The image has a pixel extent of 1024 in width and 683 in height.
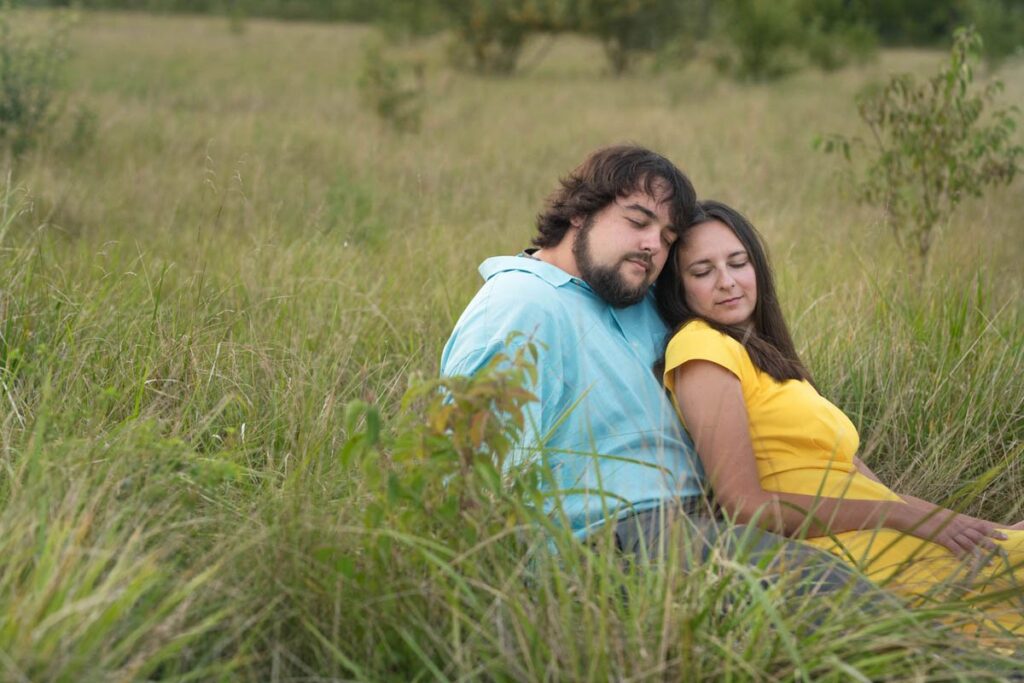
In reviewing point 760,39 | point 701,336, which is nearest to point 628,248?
point 701,336

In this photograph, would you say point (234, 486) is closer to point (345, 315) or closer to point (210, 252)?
point (345, 315)

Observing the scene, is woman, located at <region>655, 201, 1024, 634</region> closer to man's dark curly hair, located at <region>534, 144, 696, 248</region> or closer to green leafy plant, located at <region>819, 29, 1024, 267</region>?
man's dark curly hair, located at <region>534, 144, 696, 248</region>

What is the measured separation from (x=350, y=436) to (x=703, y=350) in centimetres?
106

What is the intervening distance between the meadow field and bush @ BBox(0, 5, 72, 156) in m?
0.26

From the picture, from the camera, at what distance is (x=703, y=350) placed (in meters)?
3.07

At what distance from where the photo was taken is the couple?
2.95 m

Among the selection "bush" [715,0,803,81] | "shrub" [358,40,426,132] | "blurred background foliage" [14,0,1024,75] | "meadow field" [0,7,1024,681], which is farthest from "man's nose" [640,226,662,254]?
"bush" [715,0,803,81]

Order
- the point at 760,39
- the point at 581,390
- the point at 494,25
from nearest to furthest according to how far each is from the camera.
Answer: the point at 581,390 < the point at 760,39 < the point at 494,25

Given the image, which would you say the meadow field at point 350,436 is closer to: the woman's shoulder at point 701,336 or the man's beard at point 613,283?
the woman's shoulder at point 701,336

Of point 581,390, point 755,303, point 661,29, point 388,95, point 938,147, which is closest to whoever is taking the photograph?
point 581,390

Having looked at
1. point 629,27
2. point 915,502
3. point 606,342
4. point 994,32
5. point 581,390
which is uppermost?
point 994,32

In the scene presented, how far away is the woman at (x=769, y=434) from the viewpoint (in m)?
2.93

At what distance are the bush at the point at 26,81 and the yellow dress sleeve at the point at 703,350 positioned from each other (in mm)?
6074

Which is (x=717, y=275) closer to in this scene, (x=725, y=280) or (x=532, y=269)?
(x=725, y=280)
